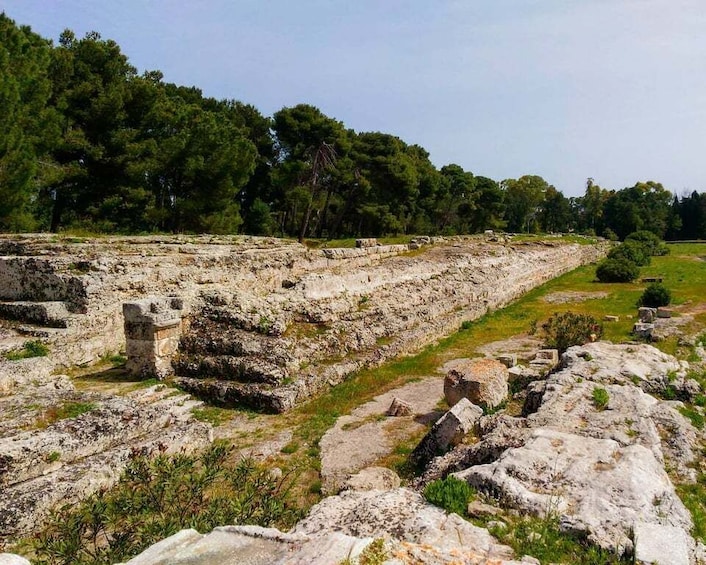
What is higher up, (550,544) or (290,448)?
(550,544)

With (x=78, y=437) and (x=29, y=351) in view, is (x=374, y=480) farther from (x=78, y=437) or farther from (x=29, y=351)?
(x=29, y=351)

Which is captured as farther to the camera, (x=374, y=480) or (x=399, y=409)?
(x=399, y=409)

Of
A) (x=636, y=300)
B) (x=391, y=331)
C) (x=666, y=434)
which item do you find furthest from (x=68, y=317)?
(x=636, y=300)

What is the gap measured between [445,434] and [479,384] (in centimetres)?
169

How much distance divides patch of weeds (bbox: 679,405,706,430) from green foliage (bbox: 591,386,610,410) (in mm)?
892

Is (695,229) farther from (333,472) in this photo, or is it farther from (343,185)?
(333,472)

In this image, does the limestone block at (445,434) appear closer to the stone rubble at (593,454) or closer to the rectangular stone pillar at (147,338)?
the stone rubble at (593,454)

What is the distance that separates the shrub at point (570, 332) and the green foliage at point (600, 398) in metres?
5.26

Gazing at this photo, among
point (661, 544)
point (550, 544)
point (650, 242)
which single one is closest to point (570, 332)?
point (661, 544)

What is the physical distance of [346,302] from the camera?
12352 mm

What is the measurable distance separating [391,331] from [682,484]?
7641mm

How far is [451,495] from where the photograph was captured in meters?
4.25

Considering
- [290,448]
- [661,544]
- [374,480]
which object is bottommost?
[290,448]

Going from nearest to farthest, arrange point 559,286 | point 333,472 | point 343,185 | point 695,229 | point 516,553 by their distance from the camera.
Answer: point 516,553 < point 333,472 < point 559,286 < point 343,185 < point 695,229
